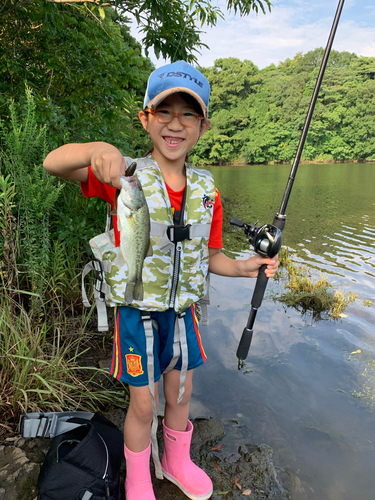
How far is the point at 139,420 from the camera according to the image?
1.96 metres

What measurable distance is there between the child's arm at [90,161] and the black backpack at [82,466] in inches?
61.3

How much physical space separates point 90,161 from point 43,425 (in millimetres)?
1706

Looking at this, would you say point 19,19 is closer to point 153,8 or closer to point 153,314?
point 153,8

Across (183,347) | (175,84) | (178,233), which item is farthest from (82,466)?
(175,84)

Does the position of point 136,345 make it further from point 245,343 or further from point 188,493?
point 188,493

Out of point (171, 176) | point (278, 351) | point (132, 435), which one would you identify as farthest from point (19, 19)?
point (278, 351)

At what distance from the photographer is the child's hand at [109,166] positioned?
132 cm

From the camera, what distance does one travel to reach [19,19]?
343 cm

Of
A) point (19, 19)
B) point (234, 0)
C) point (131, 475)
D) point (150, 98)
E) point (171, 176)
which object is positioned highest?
point (234, 0)

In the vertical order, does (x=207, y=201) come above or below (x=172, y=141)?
below

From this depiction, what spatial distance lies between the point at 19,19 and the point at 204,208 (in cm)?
322

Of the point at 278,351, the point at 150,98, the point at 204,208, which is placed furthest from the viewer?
the point at 278,351

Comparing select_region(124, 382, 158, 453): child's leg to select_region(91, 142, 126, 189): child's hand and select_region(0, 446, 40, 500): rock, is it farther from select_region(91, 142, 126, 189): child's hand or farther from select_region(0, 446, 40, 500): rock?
select_region(91, 142, 126, 189): child's hand

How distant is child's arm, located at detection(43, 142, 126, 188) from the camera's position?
1.33 meters
